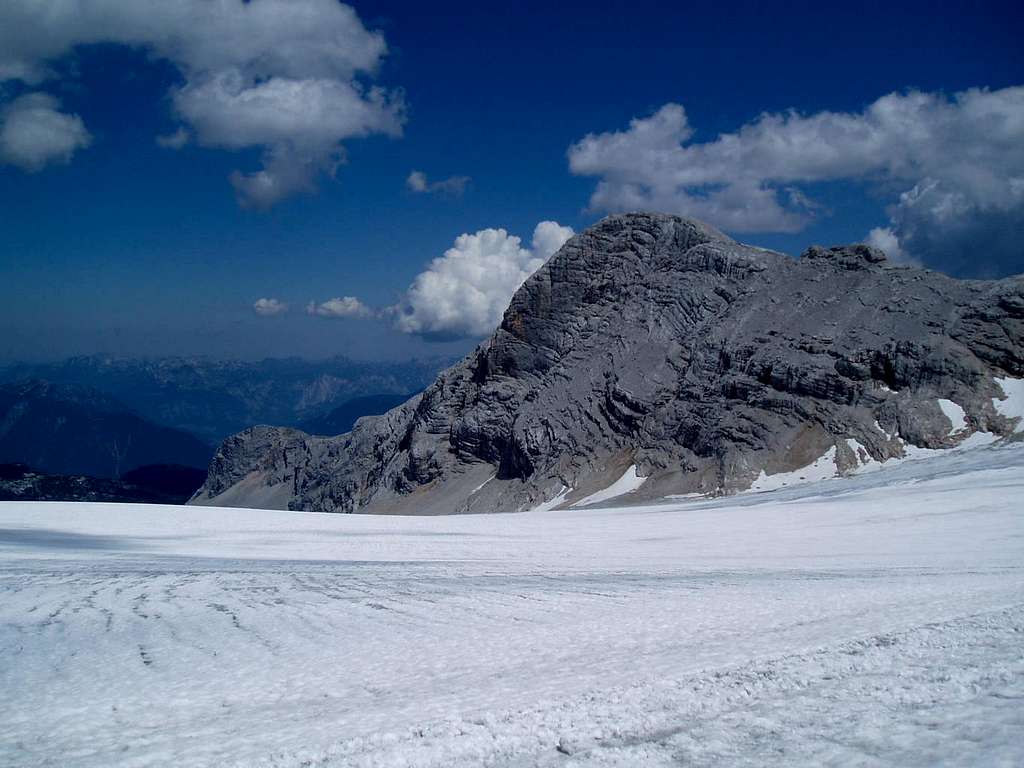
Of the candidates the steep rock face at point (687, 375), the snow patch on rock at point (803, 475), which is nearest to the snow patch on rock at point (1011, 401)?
the steep rock face at point (687, 375)

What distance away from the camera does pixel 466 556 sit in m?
18.2

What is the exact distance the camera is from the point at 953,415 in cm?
5172

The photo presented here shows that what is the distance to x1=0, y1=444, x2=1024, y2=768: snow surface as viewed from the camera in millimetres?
5203

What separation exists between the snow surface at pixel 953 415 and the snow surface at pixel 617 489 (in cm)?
2291

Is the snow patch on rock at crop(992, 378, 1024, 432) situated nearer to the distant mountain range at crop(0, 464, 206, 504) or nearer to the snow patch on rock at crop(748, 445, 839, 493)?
the snow patch on rock at crop(748, 445, 839, 493)

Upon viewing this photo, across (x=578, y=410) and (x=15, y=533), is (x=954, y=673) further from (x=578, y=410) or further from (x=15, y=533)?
(x=578, y=410)

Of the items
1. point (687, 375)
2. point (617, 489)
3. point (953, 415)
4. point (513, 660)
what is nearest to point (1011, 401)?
point (953, 415)

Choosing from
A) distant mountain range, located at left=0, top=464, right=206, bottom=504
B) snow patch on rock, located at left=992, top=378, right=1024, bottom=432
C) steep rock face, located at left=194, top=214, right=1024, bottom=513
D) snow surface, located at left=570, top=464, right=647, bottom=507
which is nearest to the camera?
snow patch on rock, located at left=992, top=378, right=1024, bottom=432

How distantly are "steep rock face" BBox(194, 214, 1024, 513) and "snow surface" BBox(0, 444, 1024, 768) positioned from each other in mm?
41327

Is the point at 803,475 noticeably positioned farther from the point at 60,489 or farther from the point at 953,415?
the point at 60,489

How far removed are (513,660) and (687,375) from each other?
203 feet

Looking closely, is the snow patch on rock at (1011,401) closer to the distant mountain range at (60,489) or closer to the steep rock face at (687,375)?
the steep rock face at (687,375)

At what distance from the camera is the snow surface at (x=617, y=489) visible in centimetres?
5952

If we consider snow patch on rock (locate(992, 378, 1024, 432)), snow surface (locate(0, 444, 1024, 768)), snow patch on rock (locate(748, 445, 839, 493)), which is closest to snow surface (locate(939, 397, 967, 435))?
snow patch on rock (locate(992, 378, 1024, 432))
